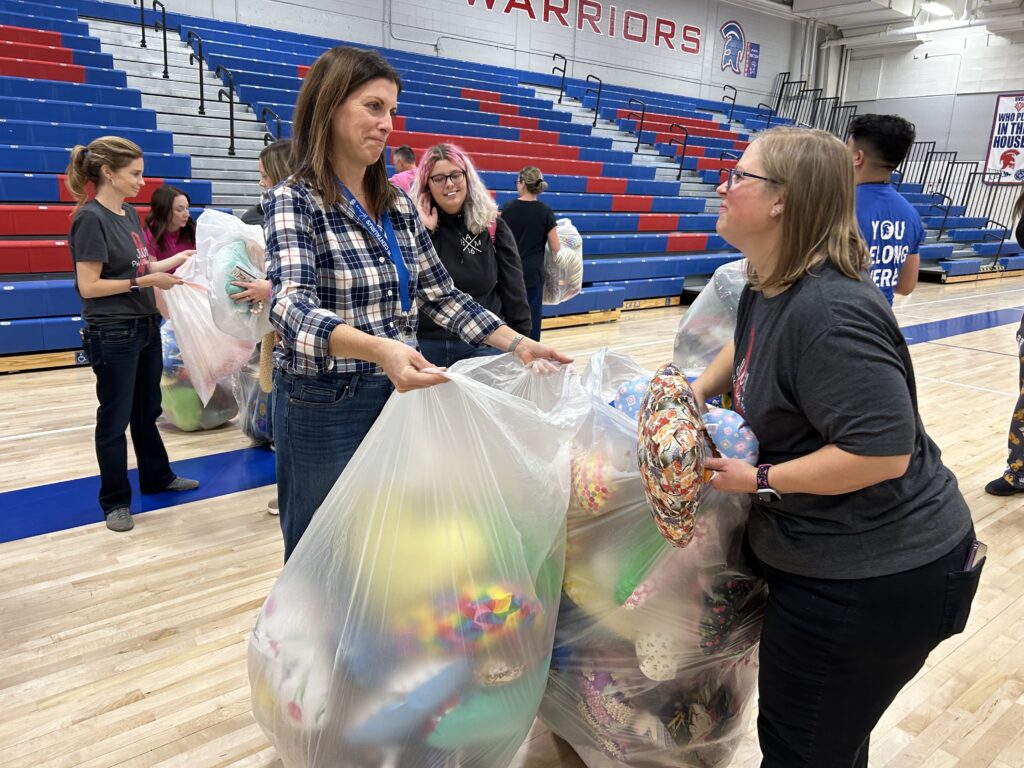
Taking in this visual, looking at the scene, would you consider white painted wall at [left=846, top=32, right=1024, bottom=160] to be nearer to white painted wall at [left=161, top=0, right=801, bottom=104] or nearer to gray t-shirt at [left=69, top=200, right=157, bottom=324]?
white painted wall at [left=161, top=0, right=801, bottom=104]

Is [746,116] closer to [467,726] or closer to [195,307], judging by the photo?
[195,307]

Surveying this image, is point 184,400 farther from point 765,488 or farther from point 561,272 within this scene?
point 765,488

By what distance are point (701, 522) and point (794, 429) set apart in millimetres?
274

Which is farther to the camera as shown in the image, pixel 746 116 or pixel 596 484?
pixel 746 116

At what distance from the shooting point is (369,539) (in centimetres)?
116

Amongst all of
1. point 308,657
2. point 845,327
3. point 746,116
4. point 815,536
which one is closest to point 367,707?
point 308,657

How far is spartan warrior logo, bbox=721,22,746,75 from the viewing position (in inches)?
567

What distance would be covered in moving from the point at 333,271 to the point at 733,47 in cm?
1568

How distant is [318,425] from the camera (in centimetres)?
130

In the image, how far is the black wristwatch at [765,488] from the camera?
38.0 inches

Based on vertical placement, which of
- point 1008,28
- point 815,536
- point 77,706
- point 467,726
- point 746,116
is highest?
point 1008,28

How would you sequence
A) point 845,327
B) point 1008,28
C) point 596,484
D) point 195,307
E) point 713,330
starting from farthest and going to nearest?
point 1008,28
point 195,307
point 713,330
point 596,484
point 845,327

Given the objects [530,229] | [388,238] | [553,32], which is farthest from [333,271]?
[553,32]

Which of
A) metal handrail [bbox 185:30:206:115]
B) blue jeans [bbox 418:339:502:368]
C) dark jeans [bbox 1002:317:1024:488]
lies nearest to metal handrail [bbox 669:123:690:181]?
metal handrail [bbox 185:30:206:115]
